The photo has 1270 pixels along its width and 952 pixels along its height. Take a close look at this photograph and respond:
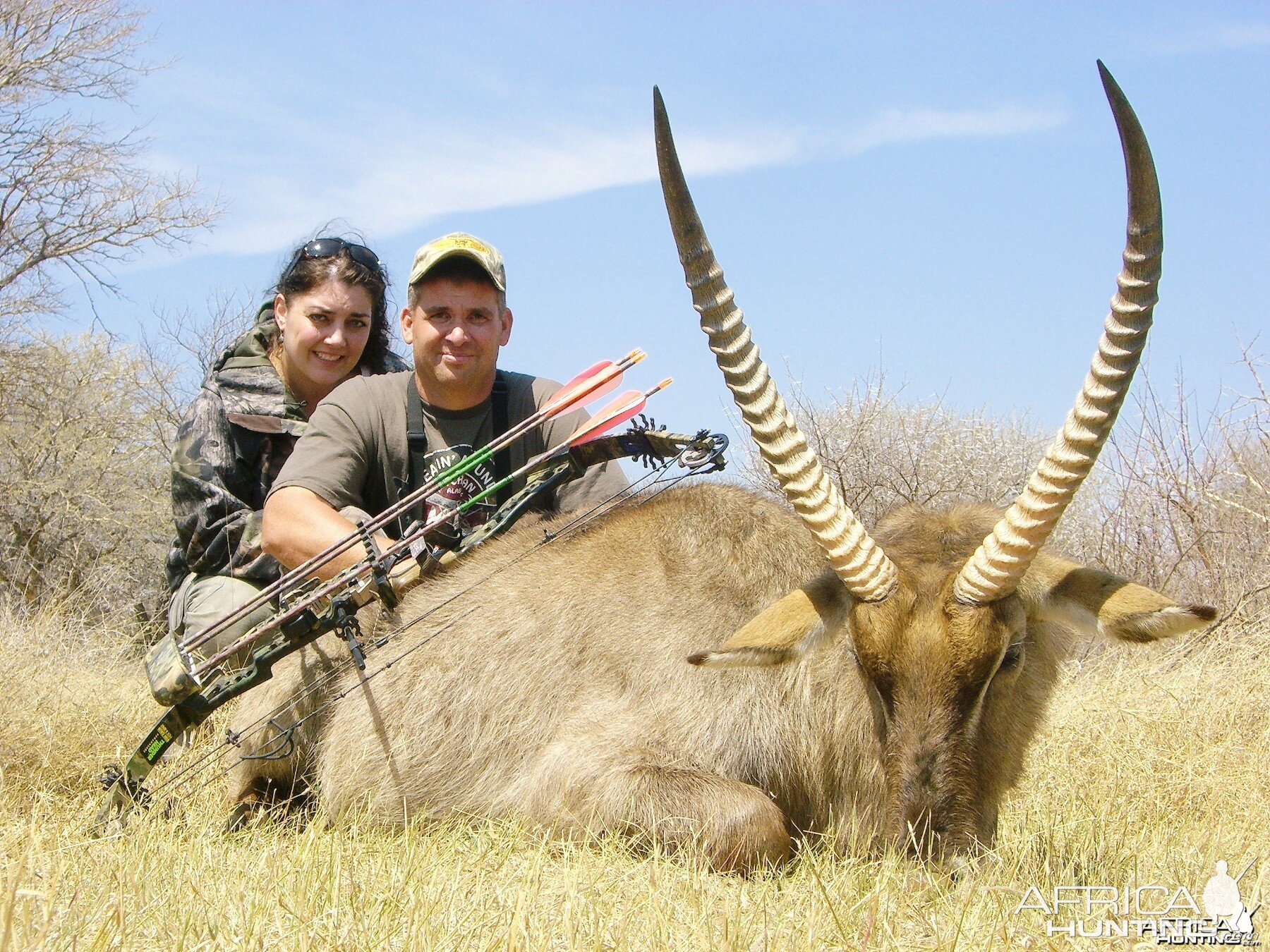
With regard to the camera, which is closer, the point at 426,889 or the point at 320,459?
the point at 426,889

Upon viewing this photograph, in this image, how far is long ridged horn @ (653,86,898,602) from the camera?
3.89 m

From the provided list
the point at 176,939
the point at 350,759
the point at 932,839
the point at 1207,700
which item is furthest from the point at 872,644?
the point at 1207,700

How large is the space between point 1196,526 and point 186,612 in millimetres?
6765

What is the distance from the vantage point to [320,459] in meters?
5.58

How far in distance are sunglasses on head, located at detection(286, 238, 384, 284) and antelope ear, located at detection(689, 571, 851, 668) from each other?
11.8ft

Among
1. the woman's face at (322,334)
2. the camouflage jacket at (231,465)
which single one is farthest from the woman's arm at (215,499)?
the woman's face at (322,334)

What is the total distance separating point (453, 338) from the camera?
226 inches

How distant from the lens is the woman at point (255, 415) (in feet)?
20.8

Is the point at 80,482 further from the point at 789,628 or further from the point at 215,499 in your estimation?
the point at 789,628

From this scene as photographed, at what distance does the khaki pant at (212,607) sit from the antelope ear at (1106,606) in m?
3.42

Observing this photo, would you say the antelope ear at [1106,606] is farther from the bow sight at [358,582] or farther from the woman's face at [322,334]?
the woman's face at [322,334]

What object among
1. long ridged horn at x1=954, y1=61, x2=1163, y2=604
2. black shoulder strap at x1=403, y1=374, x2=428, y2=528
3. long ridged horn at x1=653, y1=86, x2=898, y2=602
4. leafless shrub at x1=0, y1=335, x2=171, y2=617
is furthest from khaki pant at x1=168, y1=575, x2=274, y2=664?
leafless shrub at x1=0, y1=335, x2=171, y2=617

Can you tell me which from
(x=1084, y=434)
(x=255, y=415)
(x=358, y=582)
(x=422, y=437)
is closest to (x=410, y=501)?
(x=358, y=582)

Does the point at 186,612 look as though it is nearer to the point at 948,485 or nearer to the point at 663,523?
the point at 663,523
